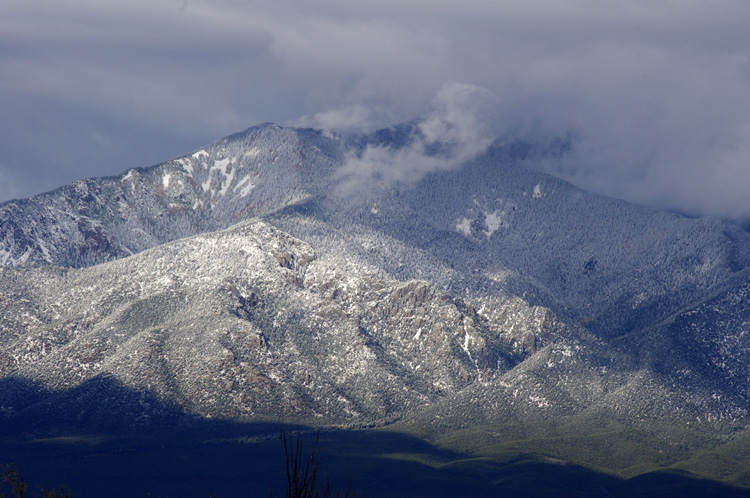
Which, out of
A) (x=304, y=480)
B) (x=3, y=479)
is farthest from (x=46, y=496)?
(x=304, y=480)

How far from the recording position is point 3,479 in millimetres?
82375

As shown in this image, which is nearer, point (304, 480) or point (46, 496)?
point (304, 480)

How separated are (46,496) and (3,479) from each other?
14.7ft

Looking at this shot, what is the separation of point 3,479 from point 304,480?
3557 cm

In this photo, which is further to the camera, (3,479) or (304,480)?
(3,479)

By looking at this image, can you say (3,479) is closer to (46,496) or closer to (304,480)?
(46,496)

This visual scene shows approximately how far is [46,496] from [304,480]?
36399 millimetres

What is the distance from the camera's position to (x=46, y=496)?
85438mm
